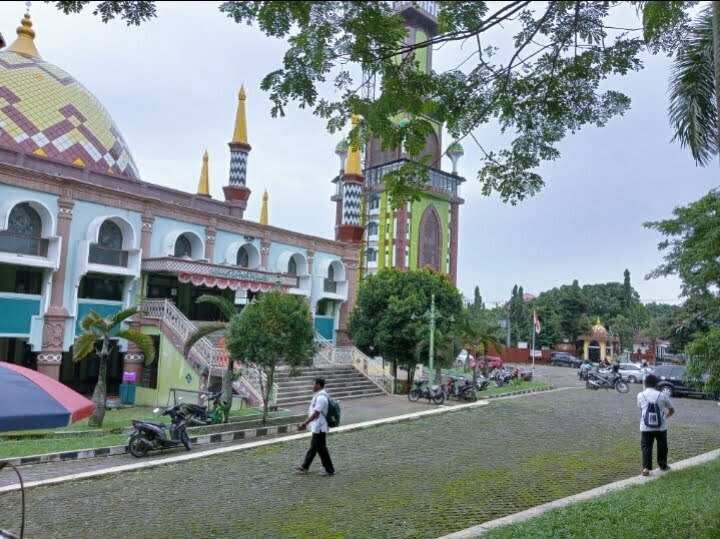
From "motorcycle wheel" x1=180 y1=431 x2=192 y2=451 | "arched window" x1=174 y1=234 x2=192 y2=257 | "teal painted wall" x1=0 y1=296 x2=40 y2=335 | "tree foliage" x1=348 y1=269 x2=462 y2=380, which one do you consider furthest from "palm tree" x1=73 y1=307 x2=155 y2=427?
"tree foliage" x1=348 y1=269 x2=462 y2=380

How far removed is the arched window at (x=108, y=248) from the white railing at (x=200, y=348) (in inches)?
74.7

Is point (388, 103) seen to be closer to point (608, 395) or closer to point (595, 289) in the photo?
point (608, 395)

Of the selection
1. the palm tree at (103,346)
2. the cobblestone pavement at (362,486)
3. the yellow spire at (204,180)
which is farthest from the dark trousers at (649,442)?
the yellow spire at (204,180)

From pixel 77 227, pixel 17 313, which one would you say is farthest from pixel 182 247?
pixel 17 313

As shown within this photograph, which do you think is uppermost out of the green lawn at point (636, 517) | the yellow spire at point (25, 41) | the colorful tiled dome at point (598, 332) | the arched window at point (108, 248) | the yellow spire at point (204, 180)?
the yellow spire at point (25, 41)

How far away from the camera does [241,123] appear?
3309 cm

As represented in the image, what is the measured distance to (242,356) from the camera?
47.5 ft

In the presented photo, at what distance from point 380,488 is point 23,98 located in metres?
23.4

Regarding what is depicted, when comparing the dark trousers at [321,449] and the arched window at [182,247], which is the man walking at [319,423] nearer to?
the dark trousers at [321,449]

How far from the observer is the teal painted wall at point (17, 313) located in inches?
756

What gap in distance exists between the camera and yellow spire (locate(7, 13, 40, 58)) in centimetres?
2808

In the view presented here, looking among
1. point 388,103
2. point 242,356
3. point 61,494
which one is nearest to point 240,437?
point 242,356

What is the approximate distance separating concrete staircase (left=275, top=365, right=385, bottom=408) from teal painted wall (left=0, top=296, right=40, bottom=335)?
824 cm

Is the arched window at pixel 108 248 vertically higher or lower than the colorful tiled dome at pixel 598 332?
higher
